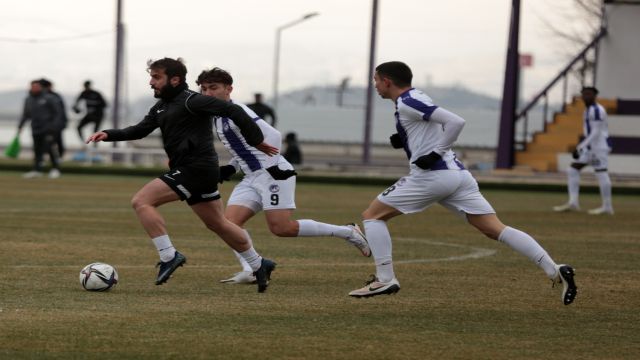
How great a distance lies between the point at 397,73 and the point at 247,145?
2168mm

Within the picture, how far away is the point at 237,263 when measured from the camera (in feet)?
46.5

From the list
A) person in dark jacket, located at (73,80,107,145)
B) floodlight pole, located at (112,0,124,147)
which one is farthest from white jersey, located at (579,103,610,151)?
floodlight pole, located at (112,0,124,147)

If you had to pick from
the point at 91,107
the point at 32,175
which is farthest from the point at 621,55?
the point at 32,175

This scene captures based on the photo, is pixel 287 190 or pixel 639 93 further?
pixel 639 93

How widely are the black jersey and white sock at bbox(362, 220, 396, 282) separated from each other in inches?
45.1

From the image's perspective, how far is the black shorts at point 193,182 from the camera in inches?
449

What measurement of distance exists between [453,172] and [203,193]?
6.76 feet

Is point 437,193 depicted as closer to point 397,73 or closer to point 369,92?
point 397,73

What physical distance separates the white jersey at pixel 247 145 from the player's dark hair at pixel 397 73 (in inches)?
68.8

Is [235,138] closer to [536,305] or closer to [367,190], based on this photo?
[536,305]

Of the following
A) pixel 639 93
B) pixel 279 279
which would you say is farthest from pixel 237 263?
pixel 639 93

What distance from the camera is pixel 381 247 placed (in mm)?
11219

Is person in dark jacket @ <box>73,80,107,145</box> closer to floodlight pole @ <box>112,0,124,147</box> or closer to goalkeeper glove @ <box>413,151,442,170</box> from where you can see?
floodlight pole @ <box>112,0,124,147</box>

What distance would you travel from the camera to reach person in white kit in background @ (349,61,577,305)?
35.8ft
